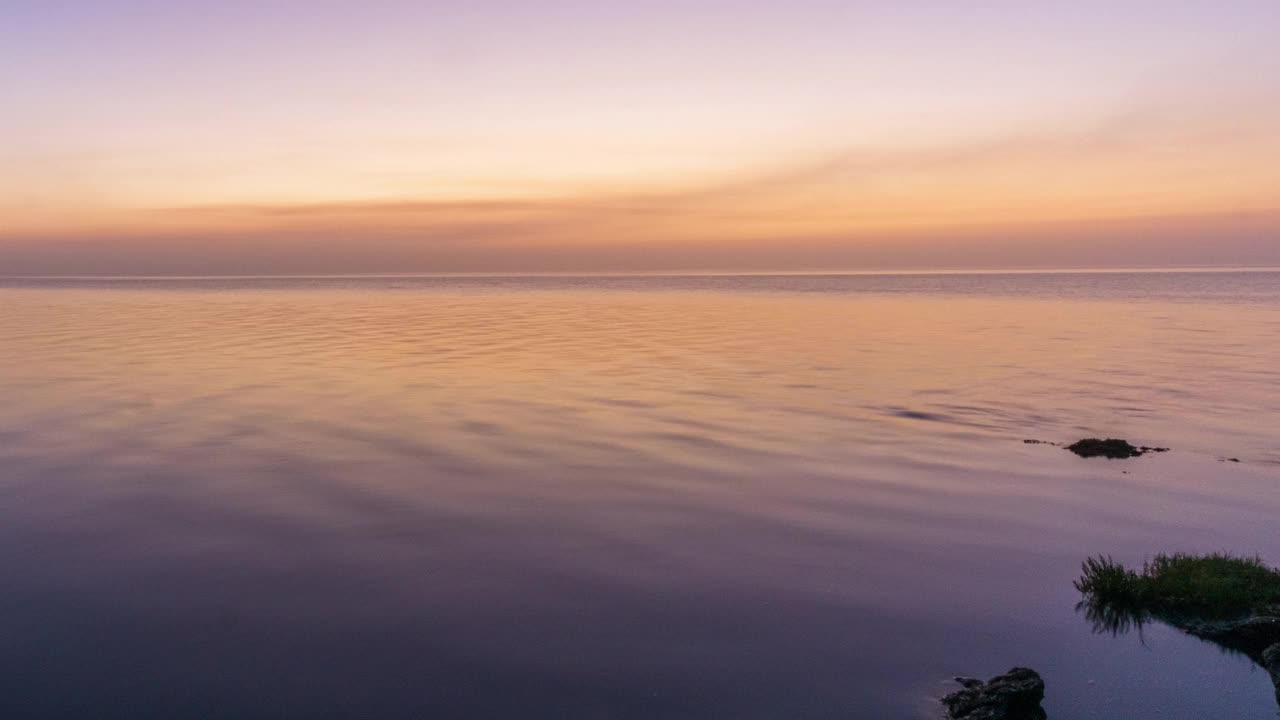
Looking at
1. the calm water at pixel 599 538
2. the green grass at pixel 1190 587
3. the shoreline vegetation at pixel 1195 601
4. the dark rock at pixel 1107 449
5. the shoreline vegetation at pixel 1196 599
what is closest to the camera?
the calm water at pixel 599 538

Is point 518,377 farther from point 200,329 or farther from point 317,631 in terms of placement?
point 200,329

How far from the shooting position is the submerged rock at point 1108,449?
17109 millimetres

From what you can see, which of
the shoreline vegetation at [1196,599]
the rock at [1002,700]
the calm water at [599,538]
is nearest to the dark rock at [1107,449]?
the calm water at [599,538]

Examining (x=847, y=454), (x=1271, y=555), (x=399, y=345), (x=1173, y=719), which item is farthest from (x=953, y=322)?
(x=1173, y=719)

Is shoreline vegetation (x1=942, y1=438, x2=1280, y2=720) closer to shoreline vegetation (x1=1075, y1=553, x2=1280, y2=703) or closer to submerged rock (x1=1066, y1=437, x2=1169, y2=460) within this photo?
shoreline vegetation (x1=1075, y1=553, x2=1280, y2=703)

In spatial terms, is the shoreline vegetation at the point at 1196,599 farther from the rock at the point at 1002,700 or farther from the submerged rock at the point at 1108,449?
the submerged rock at the point at 1108,449

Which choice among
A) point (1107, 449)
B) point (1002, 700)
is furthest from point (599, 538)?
point (1107, 449)

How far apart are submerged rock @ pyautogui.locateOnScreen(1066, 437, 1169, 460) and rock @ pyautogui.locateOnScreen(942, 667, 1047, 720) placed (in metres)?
11.2

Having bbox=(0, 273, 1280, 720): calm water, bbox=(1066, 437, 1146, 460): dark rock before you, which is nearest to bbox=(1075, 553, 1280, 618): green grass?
bbox=(0, 273, 1280, 720): calm water

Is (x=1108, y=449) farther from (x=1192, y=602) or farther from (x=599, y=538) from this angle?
(x=599, y=538)

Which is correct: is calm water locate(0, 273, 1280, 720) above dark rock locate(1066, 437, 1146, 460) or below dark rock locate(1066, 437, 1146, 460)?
below

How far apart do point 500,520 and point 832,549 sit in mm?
4726

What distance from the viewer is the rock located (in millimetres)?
7043

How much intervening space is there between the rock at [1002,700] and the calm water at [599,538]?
1.01ft
